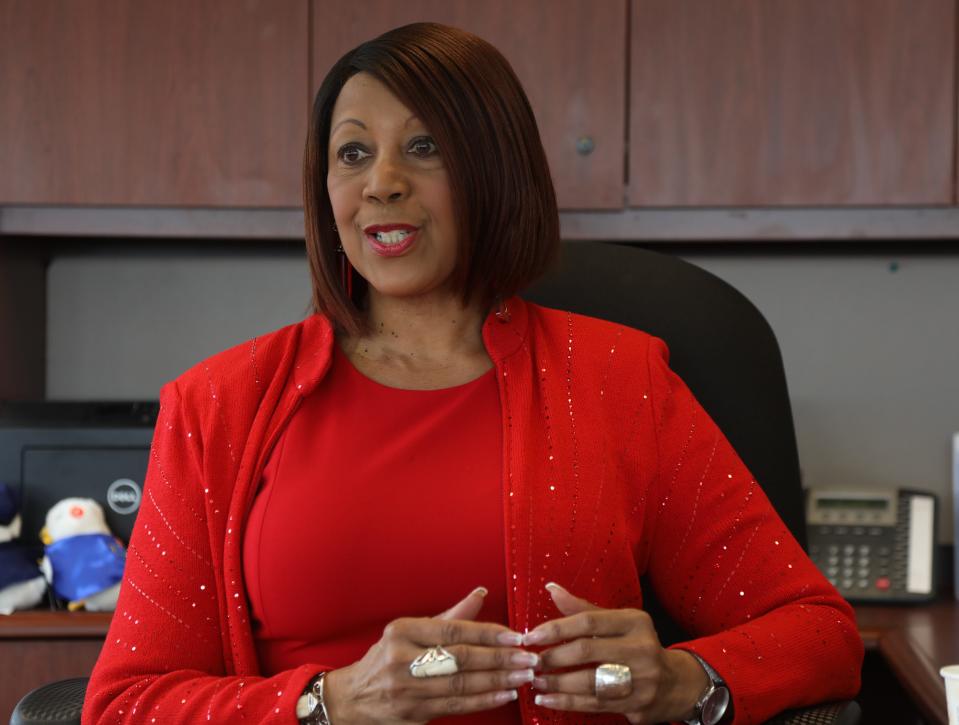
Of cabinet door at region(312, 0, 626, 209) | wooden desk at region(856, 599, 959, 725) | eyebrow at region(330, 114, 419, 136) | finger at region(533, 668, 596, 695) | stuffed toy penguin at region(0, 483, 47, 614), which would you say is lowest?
wooden desk at region(856, 599, 959, 725)

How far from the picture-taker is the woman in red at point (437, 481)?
1157mm

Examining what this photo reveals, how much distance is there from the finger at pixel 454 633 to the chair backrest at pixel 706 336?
0.38 m

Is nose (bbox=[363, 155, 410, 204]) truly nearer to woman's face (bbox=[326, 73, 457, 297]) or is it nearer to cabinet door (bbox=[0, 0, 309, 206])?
woman's face (bbox=[326, 73, 457, 297])

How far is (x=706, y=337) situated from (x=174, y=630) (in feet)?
2.31

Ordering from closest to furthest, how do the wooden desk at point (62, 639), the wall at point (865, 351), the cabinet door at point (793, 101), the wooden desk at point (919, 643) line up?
the wooden desk at point (919, 643) < the wooden desk at point (62, 639) < the cabinet door at point (793, 101) < the wall at point (865, 351)

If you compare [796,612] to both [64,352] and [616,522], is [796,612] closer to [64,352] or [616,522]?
[616,522]

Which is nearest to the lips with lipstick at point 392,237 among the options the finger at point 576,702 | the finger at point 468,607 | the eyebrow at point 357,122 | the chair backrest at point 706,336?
the eyebrow at point 357,122

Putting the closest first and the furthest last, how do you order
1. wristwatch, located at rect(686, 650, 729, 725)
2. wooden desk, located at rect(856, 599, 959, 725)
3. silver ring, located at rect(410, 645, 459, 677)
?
silver ring, located at rect(410, 645, 459, 677)
wristwatch, located at rect(686, 650, 729, 725)
wooden desk, located at rect(856, 599, 959, 725)

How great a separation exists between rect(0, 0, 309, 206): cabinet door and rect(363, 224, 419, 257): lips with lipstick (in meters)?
0.79

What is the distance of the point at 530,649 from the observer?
119 centimetres

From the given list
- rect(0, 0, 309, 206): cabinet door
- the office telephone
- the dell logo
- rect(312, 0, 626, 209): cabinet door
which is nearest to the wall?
the office telephone

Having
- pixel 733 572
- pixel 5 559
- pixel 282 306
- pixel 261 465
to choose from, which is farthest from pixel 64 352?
pixel 733 572

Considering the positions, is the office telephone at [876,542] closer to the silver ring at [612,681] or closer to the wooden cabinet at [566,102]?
the wooden cabinet at [566,102]

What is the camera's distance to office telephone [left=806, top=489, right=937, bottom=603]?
1.95 m
